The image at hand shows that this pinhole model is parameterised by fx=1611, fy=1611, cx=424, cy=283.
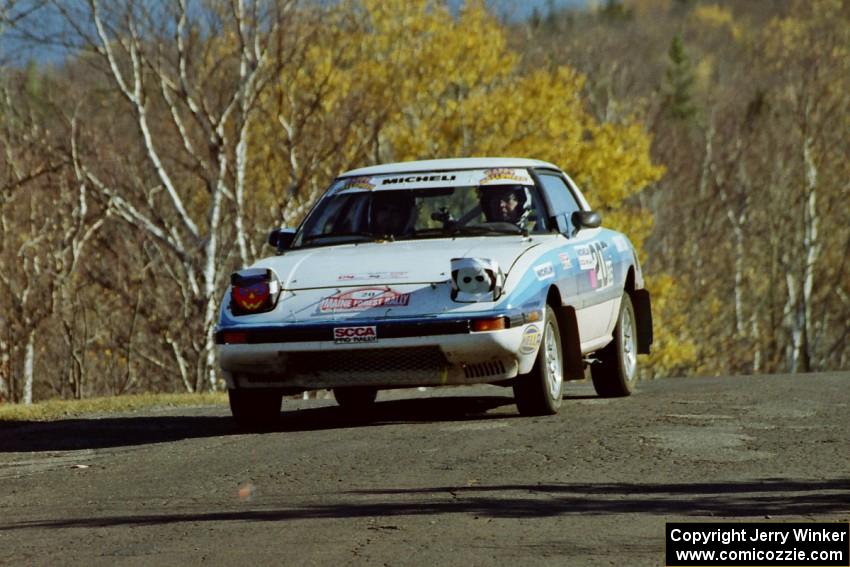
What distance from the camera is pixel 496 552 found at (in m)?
5.77

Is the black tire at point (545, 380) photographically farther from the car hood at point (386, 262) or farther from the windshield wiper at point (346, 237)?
the windshield wiper at point (346, 237)

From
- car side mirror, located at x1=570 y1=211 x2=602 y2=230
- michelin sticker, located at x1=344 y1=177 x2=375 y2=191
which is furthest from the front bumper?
michelin sticker, located at x1=344 y1=177 x2=375 y2=191

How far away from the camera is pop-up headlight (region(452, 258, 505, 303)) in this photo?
9594 mm

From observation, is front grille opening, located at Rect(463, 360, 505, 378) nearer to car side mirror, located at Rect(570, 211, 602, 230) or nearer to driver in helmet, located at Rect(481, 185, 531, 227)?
driver in helmet, located at Rect(481, 185, 531, 227)

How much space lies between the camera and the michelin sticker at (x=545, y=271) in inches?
398

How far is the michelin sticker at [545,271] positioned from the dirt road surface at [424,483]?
2.95 ft

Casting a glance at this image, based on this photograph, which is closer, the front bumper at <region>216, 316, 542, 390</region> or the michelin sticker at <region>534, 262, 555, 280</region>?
the front bumper at <region>216, 316, 542, 390</region>

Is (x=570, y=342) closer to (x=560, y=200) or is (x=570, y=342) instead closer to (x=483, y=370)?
(x=483, y=370)

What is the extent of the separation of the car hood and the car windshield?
0.90ft

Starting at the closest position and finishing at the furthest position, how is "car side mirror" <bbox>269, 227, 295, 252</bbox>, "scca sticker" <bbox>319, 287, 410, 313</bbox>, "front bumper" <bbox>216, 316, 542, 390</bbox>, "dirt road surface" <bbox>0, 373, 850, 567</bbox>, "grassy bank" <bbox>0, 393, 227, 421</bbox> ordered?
"dirt road surface" <bbox>0, 373, 850, 567</bbox>
"front bumper" <bbox>216, 316, 542, 390</bbox>
"scca sticker" <bbox>319, 287, 410, 313</bbox>
"car side mirror" <bbox>269, 227, 295, 252</bbox>
"grassy bank" <bbox>0, 393, 227, 421</bbox>

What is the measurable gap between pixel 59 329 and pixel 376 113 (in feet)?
22.4

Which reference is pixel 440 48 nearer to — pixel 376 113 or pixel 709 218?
pixel 376 113

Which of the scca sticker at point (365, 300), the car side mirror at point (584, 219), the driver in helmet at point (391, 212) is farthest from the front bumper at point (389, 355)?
the car side mirror at point (584, 219)

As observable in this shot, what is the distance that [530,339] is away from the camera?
9.81 metres
